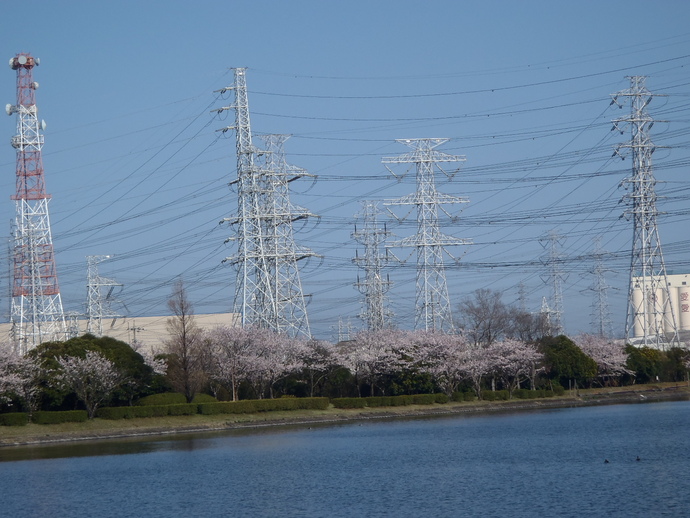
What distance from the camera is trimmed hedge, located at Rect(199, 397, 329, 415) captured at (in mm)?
52188

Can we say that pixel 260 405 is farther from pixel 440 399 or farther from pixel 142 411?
pixel 440 399

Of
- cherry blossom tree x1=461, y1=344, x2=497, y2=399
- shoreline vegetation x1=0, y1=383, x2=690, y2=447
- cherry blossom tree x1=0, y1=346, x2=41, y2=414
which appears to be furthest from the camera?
cherry blossom tree x1=461, y1=344, x2=497, y2=399

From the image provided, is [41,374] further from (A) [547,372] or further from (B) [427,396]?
(A) [547,372]

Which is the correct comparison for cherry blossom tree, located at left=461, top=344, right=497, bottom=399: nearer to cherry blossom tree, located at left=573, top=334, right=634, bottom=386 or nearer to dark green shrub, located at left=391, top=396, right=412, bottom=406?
dark green shrub, located at left=391, top=396, right=412, bottom=406

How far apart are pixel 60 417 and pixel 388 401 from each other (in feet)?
71.6

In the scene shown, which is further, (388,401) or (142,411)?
(388,401)

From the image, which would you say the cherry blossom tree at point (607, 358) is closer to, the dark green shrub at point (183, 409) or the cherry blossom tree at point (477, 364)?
Answer: the cherry blossom tree at point (477, 364)

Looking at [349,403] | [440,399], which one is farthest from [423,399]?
[349,403]

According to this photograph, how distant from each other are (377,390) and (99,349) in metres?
21.4

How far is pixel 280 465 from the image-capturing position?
32531mm

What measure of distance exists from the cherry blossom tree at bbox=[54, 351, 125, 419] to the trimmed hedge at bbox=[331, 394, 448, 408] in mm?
15011

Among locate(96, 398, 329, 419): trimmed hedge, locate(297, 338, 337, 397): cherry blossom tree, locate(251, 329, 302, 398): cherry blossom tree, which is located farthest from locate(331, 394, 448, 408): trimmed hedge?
locate(251, 329, 302, 398): cherry blossom tree

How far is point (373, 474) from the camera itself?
2961 cm

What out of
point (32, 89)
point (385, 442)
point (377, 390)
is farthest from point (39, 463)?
point (377, 390)
